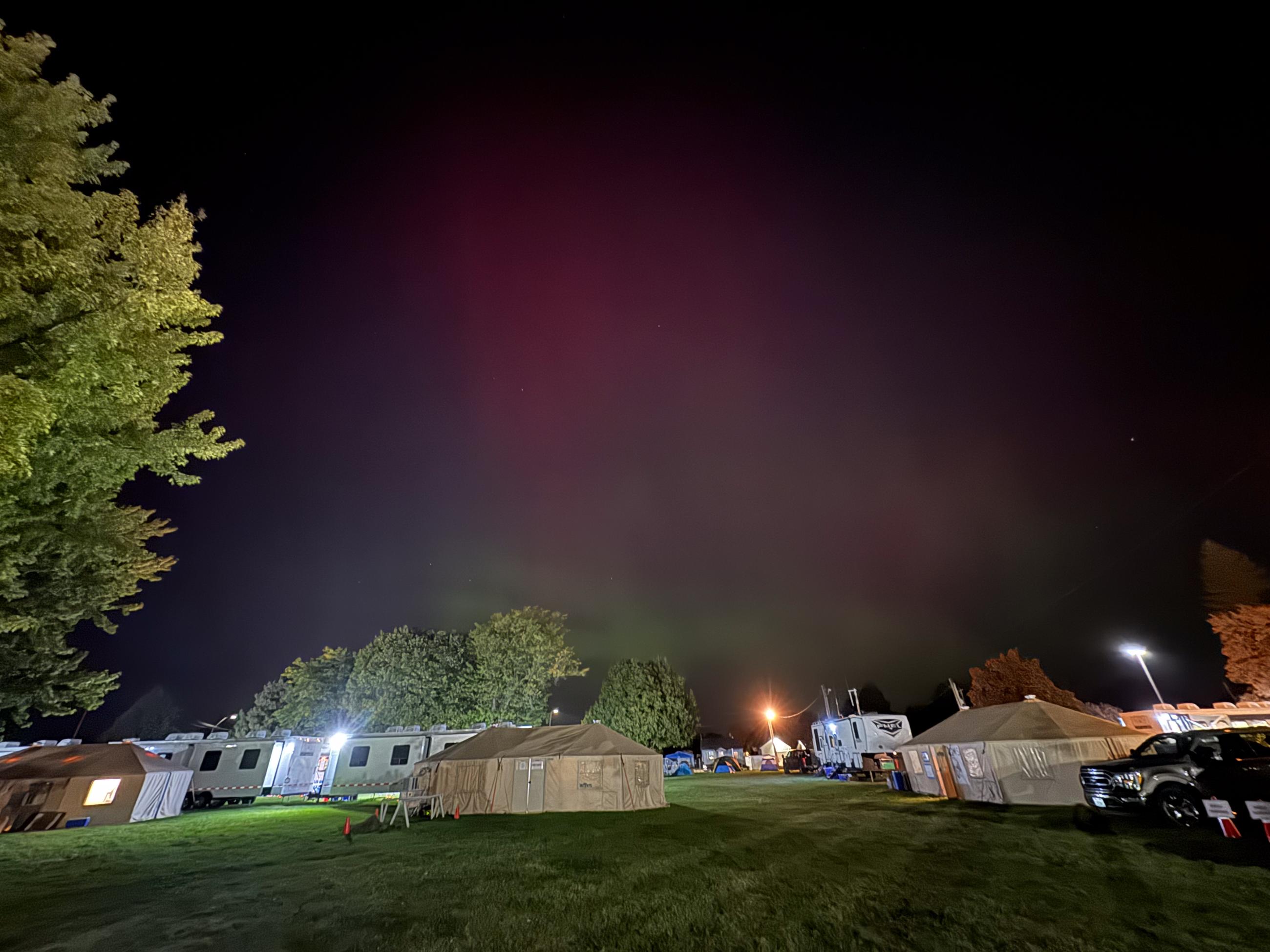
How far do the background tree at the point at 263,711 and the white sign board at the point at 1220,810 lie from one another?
255 feet

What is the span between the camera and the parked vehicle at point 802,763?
1898 inches

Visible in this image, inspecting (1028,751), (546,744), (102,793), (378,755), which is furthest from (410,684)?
(1028,751)

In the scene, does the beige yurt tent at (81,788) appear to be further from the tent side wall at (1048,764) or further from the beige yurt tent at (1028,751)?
the tent side wall at (1048,764)

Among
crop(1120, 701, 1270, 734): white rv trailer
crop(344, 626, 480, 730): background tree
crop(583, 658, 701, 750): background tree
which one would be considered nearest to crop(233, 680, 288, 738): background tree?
crop(344, 626, 480, 730): background tree

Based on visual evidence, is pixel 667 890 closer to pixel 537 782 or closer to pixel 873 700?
pixel 537 782

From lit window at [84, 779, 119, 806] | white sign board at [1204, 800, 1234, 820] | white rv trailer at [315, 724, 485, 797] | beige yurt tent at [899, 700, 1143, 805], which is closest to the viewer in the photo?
white sign board at [1204, 800, 1234, 820]

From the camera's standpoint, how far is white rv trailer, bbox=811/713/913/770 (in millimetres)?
40281

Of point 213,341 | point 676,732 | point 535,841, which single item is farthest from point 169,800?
point 676,732

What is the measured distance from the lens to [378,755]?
34500mm

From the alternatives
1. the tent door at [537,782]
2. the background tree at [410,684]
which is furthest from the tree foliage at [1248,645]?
the background tree at [410,684]

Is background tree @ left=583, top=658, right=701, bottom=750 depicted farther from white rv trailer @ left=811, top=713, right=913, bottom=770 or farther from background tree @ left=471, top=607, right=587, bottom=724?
white rv trailer @ left=811, top=713, right=913, bottom=770

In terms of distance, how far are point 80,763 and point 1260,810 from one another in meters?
38.9

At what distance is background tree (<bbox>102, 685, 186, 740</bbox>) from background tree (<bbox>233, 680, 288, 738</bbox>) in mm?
47079

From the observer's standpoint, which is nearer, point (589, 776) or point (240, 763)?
point (589, 776)
